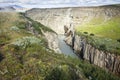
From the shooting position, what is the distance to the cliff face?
175875 millimetres

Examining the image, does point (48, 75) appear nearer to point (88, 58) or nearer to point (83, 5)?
point (88, 58)

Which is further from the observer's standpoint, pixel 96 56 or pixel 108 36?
pixel 108 36

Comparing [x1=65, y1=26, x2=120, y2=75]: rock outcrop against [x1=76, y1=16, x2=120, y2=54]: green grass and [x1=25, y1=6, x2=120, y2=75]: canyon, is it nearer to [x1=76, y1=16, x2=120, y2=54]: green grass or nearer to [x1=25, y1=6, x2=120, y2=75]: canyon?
[x1=76, y1=16, x2=120, y2=54]: green grass

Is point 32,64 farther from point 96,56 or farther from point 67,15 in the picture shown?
point 67,15

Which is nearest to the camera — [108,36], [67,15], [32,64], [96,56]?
[32,64]

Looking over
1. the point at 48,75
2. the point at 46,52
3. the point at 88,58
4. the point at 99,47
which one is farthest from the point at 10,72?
the point at 88,58

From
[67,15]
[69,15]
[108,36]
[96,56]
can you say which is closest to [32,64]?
[96,56]

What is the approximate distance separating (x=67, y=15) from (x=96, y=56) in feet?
286

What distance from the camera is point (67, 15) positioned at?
596 feet

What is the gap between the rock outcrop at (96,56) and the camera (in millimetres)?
86256

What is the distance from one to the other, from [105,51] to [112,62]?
22.9ft

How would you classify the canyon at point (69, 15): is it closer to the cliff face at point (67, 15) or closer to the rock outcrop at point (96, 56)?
the cliff face at point (67, 15)

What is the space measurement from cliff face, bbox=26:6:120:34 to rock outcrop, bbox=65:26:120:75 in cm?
4987

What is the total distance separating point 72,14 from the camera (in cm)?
18338
